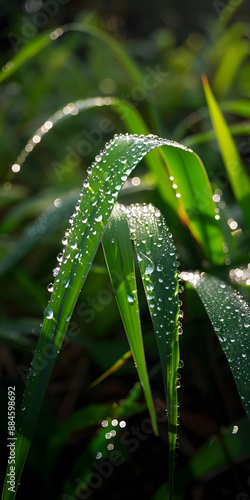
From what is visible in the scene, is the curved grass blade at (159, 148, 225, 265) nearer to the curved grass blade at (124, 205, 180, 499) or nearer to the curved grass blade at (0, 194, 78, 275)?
the curved grass blade at (124, 205, 180, 499)

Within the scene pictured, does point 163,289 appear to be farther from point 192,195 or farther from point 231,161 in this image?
point 231,161

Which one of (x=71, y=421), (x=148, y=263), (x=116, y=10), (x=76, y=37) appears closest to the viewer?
(x=148, y=263)

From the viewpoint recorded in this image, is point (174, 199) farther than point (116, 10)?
No

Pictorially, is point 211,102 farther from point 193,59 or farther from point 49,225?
point 193,59

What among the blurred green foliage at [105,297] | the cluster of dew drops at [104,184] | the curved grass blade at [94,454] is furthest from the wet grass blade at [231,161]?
the curved grass blade at [94,454]

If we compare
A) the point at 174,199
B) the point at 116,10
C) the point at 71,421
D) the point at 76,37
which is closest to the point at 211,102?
the point at 174,199

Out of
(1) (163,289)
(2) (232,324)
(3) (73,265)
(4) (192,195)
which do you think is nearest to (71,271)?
(3) (73,265)
